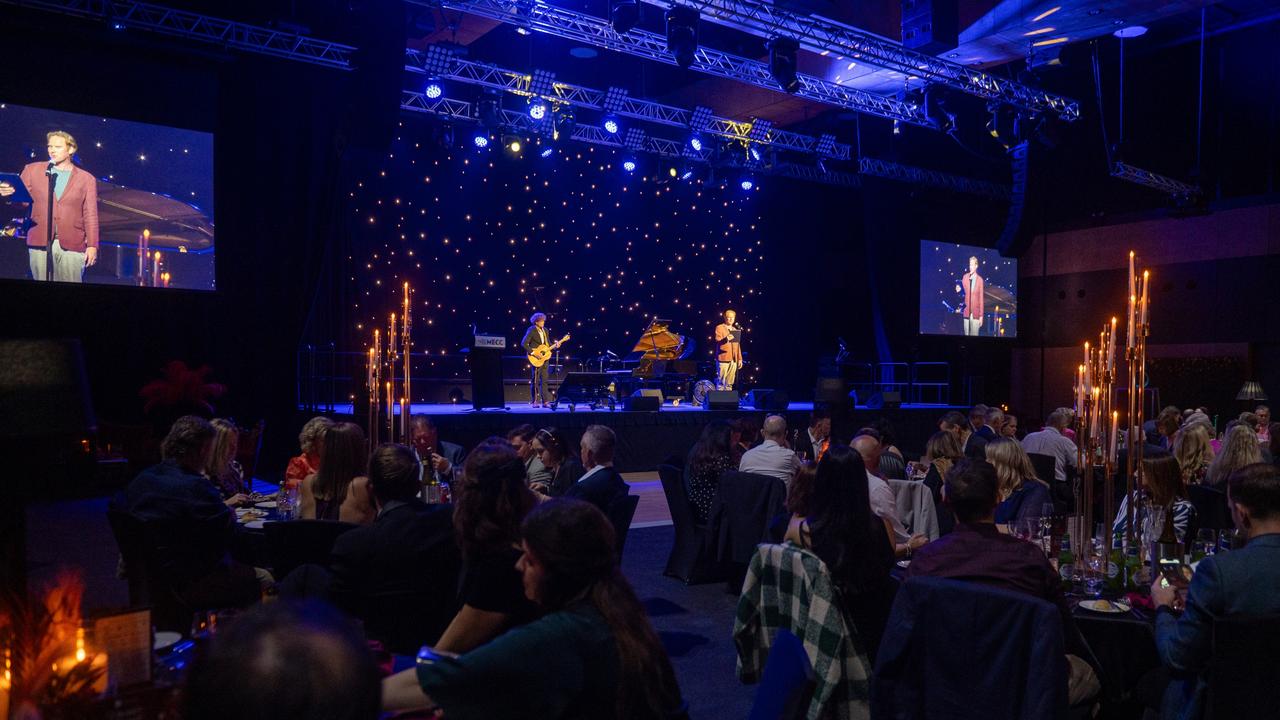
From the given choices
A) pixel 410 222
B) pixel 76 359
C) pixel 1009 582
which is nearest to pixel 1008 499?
pixel 1009 582

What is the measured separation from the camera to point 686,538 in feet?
19.9

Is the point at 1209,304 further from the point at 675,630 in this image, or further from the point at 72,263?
the point at 72,263

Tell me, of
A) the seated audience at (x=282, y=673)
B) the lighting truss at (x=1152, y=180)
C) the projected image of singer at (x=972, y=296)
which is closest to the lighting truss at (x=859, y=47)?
the lighting truss at (x=1152, y=180)

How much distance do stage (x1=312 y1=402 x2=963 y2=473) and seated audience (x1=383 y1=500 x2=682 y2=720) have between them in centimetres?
766

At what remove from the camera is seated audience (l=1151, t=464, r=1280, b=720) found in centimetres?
233

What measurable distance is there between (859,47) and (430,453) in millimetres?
6649

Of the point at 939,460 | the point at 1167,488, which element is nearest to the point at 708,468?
the point at 939,460

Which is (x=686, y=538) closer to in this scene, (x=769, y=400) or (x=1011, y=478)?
(x=1011, y=478)

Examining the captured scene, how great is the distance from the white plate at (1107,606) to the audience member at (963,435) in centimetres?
288

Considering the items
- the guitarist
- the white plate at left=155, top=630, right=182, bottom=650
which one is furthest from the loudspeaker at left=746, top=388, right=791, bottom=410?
the white plate at left=155, top=630, right=182, bottom=650

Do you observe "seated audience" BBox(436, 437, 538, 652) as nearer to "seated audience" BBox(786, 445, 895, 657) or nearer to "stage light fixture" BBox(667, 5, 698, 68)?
"seated audience" BBox(786, 445, 895, 657)

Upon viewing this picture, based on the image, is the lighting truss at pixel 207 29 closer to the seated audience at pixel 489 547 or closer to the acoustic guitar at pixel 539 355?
the acoustic guitar at pixel 539 355

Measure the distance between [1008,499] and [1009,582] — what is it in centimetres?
198

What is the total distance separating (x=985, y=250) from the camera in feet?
58.5
